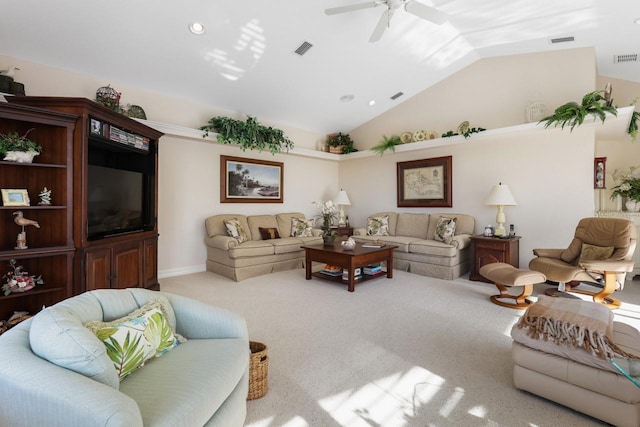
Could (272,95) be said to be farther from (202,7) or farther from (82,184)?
(82,184)

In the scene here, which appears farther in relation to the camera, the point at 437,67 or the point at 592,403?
the point at 437,67

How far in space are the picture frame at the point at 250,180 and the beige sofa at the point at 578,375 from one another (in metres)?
4.79

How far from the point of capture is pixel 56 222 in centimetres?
278

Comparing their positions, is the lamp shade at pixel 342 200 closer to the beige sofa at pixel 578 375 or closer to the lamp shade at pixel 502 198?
the lamp shade at pixel 502 198

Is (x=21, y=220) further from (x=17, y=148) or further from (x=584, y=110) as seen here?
(x=584, y=110)

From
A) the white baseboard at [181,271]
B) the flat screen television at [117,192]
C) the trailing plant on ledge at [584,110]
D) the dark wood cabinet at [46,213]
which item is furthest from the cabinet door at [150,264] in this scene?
the trailing plant on ledge at [584,110]

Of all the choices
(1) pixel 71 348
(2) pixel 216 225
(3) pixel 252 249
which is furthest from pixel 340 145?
(1) pixel 71 348

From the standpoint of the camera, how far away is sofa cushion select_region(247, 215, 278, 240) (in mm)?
5520

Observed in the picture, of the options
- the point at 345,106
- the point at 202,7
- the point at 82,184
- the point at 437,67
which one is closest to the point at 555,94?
the point at 437,67

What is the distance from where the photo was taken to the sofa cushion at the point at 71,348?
1047mm

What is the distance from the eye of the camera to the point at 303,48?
420 centimetres

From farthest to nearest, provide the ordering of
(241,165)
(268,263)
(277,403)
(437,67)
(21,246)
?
(241,165)
(437,67)
(268,263)
(21,246)
(277,403)

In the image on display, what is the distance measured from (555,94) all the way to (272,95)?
4405 millimetres

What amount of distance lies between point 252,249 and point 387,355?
284cm
